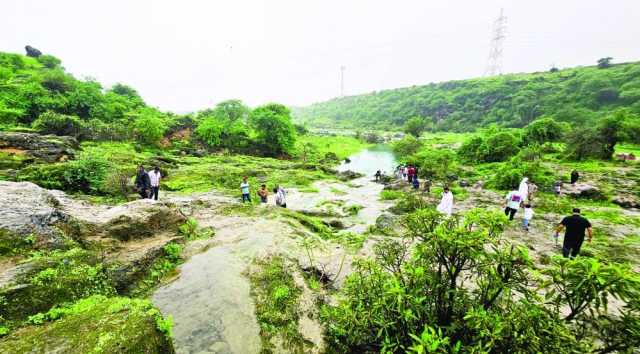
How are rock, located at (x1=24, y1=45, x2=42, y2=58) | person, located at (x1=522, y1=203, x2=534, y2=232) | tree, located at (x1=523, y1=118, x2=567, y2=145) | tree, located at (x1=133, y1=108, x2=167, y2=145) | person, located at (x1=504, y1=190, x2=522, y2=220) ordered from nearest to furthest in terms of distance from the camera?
person, located at (x1=504, y1=190, x2=522, y2=220)
person, located at (x1=522, y1=203, x2=534, y2=232)
tree, located at (x1=133, y1=108, x2=167, y2=145)
tree, located at (x1=523, y1=118, x2=567, y2=145)
rock, located at (x1=24, y1=45, x2=42, y2=58)

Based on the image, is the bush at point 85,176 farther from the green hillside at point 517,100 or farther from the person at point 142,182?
the green hillside at point 517,100

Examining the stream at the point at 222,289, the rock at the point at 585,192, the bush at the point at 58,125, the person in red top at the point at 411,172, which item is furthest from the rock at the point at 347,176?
the bush at the point at 58,125

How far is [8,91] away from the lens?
32.8 metres

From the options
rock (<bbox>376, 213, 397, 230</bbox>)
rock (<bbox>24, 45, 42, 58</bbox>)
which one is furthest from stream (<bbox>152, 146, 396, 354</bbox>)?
rock (<bbox>24, 45, 42, 58</bbox>)

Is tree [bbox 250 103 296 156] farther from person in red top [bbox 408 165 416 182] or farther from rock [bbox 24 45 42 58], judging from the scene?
rock [bbox 24 45 42 58]

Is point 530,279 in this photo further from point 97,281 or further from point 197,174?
point 197,174

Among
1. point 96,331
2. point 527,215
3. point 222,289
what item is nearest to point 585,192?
point 527,215

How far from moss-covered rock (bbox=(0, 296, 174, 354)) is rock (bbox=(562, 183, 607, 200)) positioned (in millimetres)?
28254

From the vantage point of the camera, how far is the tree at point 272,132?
158 ft

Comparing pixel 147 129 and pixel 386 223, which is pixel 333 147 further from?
pixel 386 223

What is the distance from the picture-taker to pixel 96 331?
162 inches

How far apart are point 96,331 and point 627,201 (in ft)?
95.2

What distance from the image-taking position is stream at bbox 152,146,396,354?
17.7ft

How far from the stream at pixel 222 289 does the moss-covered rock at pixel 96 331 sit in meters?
1.00
